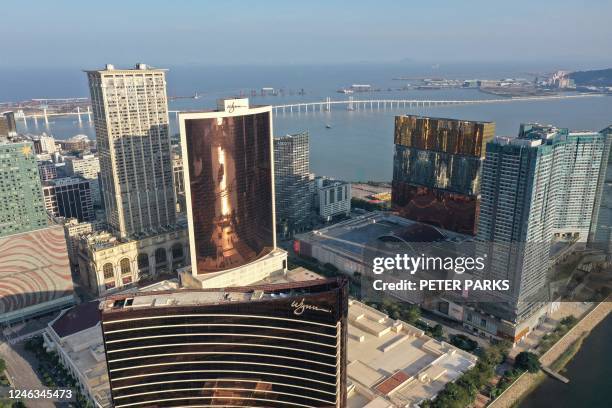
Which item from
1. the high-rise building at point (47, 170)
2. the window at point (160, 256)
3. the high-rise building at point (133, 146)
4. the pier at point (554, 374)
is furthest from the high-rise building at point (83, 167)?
the pier at point (554, 374)

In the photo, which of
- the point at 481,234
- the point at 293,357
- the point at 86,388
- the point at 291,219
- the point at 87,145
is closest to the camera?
the point at 293,357

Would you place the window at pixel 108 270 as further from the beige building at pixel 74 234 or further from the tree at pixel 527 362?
the tree at pixel 527 362

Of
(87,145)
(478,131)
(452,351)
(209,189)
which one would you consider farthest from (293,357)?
(87,145)

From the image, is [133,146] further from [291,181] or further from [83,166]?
[83,166]

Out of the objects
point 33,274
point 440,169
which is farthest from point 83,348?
point 440,169

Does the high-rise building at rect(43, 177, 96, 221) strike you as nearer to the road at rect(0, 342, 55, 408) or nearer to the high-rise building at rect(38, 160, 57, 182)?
the high-rise building at rect(38, 160, 57, 182)

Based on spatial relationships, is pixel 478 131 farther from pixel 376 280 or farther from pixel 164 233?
pixel 164 233
